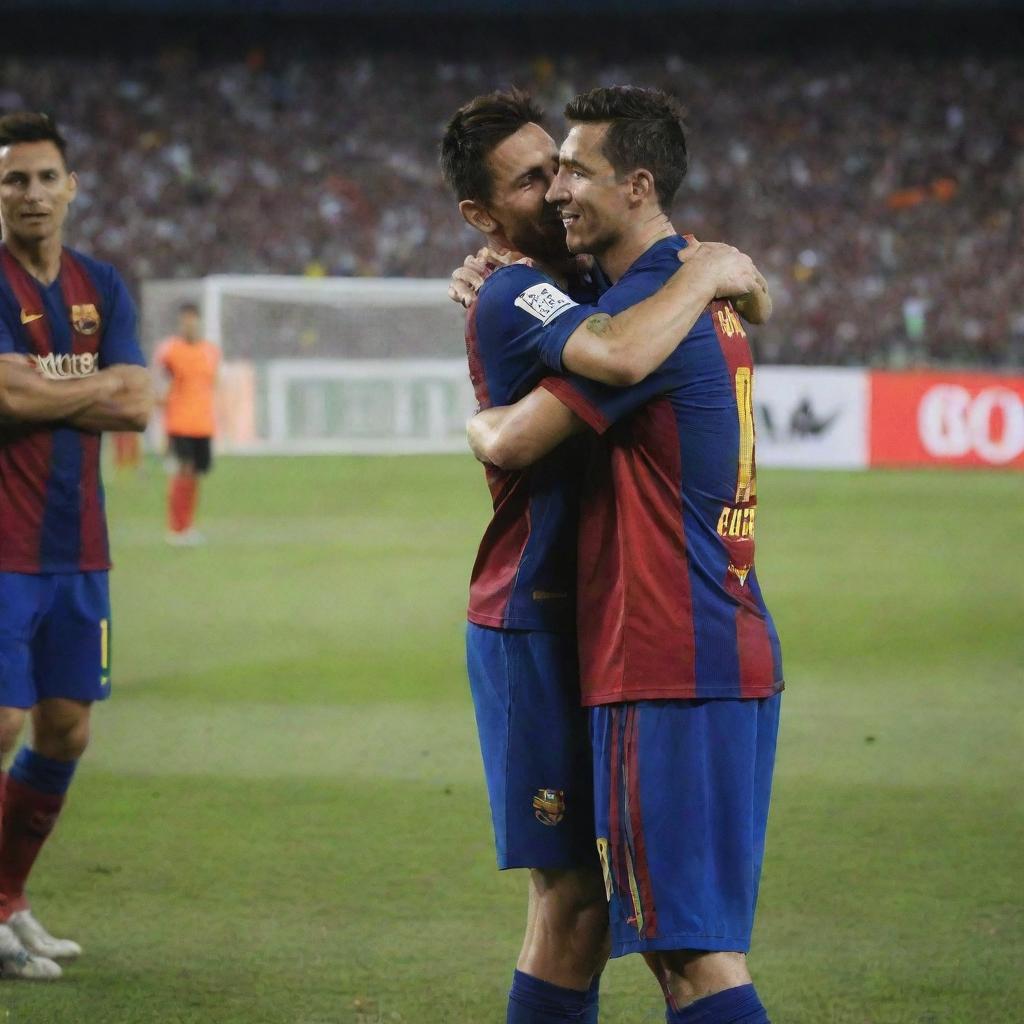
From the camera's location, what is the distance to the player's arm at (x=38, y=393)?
426 centimetres

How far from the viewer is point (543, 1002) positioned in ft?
10.3

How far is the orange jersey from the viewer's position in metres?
14.7

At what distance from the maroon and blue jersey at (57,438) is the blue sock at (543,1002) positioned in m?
1.90

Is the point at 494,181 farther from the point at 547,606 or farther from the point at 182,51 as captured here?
the point at 182,51

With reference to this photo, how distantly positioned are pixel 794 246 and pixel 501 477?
2698 centimetres

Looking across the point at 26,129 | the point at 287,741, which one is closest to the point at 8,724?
the point at 26,129

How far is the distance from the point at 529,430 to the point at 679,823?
72cm

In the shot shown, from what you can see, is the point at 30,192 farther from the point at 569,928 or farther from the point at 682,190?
the point at 682,190

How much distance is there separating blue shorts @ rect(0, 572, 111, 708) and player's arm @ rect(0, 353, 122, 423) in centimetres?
→ 42

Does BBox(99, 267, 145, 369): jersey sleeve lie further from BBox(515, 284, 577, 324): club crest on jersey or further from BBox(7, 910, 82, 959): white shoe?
BBox(515, 284, 577, 324): club crest on jersey

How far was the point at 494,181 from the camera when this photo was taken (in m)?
3.21

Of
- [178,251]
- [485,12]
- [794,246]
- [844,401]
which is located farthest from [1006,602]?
[485,12]

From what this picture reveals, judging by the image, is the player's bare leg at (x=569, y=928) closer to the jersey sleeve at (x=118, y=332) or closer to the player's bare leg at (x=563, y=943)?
the player's bare leg at (x=563, y=943)

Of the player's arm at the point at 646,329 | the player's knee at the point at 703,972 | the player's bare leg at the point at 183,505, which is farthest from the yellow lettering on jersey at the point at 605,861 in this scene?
the player's bare leg at the point at 183,505
